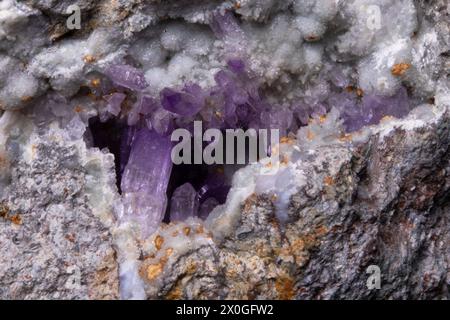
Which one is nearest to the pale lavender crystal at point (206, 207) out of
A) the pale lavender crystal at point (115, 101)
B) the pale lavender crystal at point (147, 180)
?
the pale lavender crystal at point (147, 180)

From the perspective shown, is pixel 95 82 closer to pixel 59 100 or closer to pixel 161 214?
pixel 59 100

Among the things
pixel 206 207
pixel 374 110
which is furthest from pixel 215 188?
pixel 374 110

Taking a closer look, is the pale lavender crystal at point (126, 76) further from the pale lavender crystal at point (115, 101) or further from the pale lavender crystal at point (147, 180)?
the pale lavender crystal at point (147, 180)

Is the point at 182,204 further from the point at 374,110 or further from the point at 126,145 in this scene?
the point at 374,110

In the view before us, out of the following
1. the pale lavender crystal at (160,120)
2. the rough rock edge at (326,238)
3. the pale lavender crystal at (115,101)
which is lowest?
the rough rock edge at (326,238)

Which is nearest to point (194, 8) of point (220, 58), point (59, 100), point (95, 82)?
point (220, 58)

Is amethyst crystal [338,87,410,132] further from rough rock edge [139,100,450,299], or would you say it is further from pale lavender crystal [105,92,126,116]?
pale lavender crystal [105,92,126,116]
